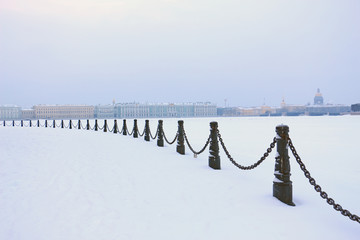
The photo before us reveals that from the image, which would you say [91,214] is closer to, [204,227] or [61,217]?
[61,217]

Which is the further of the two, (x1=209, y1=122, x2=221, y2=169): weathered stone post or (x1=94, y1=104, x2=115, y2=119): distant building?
(x1=94, y1=104, x2=115, y2=119): distant building

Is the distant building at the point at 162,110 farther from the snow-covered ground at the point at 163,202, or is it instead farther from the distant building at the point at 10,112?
the snow-covered ground at the point at 163,202

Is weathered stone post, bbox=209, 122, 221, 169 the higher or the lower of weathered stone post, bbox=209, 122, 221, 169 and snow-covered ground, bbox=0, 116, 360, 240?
the higher

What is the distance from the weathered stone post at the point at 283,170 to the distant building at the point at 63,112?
111m

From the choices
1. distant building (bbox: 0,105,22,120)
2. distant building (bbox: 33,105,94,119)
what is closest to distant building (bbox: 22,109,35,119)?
distant building (bbox: 33,105,94,119)

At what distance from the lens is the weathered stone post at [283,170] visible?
4.07 meters

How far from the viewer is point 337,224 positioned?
3.41 m

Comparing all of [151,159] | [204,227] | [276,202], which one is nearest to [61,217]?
[204,227]

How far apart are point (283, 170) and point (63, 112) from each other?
377 ft

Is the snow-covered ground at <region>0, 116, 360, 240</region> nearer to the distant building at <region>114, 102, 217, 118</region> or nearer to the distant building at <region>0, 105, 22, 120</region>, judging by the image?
the distant building at <region>0, 105, 22, 120</region>

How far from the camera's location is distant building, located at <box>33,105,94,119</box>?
4200 inches

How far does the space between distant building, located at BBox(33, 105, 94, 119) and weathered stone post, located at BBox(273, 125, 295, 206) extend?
4361 inches

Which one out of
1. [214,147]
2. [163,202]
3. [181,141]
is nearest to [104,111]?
[181,141]

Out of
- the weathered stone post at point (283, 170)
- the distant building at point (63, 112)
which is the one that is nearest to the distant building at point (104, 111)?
the distant building at point (63, 112)
